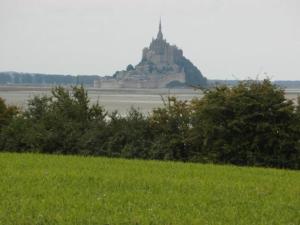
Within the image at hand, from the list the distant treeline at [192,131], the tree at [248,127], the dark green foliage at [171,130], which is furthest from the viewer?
the dark green foliage at [171,130]

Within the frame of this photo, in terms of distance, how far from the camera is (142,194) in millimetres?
9023

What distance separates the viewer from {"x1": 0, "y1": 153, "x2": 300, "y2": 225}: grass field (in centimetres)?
746

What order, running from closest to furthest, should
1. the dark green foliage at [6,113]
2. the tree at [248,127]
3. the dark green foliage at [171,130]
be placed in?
the tree at [248,127], the dark green foliage at [171,130], the dark green foliage at [6,113]

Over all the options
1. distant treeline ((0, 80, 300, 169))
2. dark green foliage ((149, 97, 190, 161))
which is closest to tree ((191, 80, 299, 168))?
distant treeline ((0, 80, 300, 169))

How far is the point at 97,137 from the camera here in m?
16.4

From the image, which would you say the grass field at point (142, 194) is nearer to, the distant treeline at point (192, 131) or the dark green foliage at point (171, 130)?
the distant treeline at point (192, 131)

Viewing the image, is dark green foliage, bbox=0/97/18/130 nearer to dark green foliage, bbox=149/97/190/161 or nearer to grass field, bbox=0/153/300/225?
dark green foliage, bbox=149/97/190/161

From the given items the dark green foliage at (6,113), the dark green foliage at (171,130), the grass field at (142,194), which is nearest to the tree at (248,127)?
the dark green foliage at (171,130)

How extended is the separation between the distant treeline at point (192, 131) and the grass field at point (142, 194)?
2.44 meters

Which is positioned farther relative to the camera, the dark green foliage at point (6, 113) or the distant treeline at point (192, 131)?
the dark green foliage at point (6, 113)

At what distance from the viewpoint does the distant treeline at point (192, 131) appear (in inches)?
599

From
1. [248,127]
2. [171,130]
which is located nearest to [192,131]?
[171,130]

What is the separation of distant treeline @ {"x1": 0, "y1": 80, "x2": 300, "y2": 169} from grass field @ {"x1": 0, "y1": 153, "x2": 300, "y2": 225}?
8.02 feet

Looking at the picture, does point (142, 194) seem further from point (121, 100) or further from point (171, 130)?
point (121, 100)
